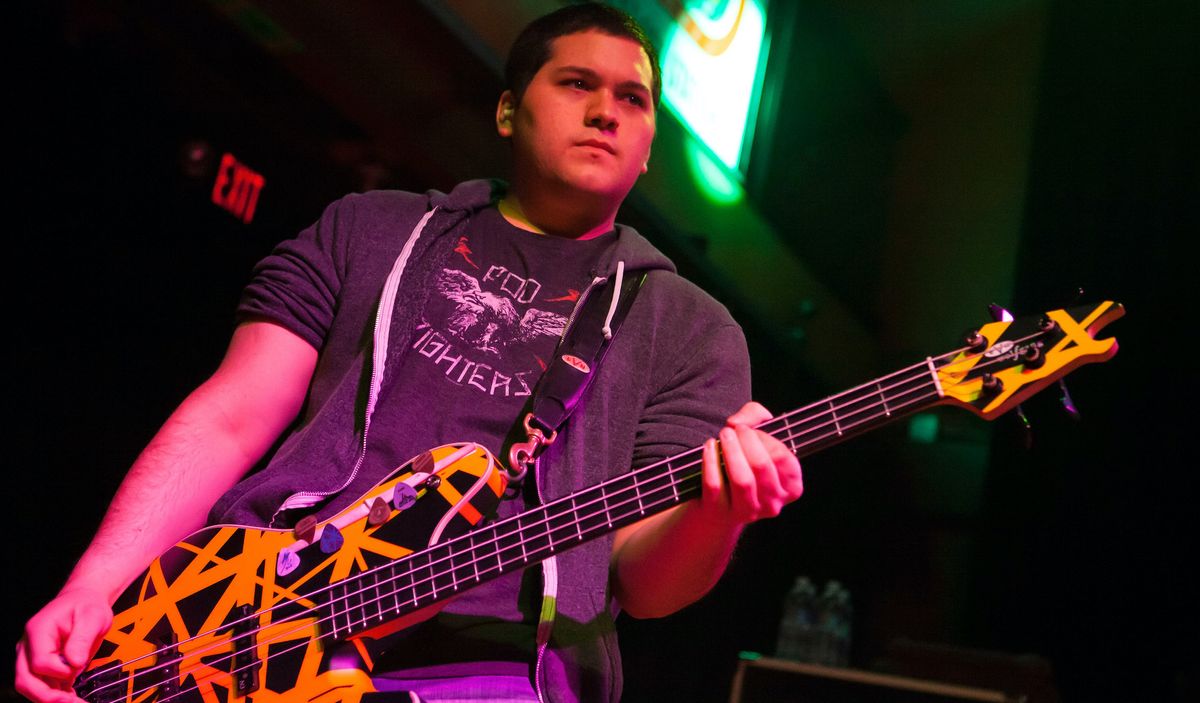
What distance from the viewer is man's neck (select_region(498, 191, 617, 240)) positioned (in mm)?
1871

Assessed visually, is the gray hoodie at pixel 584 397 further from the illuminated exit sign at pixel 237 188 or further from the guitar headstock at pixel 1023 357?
the illuminated exit sign at pixel 237 188

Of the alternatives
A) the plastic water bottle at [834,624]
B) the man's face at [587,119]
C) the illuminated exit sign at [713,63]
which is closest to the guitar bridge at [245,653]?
the man's face at [587,119]

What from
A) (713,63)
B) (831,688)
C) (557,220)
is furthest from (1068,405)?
(713,63)

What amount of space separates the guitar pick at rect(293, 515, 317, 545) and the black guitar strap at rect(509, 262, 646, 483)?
0.30m

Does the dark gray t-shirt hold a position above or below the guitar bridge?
above

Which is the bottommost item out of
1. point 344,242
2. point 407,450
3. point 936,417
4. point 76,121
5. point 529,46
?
point 407,450

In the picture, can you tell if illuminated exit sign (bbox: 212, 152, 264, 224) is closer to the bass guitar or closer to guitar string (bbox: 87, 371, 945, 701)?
the bass guitar

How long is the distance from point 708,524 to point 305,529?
579 millimetres

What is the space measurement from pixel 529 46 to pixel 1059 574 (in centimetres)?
465

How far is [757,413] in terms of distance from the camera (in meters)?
1.45

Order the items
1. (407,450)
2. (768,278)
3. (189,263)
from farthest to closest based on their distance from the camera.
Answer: (768,278), (189,263), (407,450)

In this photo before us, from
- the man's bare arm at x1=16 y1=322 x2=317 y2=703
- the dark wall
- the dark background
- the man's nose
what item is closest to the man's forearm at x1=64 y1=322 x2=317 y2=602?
the man's bare arm at x1=16 y1=322 x2=317 y2=703

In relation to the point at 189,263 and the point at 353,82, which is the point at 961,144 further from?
the point at 189,263

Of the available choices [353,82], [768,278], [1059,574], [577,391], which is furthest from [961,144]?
[577,391]
